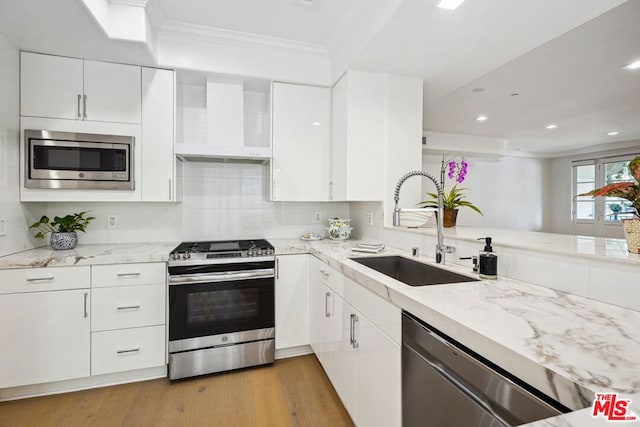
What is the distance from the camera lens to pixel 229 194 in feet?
9.09

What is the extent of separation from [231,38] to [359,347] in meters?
2.40

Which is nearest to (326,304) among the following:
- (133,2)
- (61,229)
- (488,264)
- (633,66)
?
(488,264)

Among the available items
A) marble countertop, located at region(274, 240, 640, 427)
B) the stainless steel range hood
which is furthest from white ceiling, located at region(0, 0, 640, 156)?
marble countertop, located at region(274, 240, 640, 427)

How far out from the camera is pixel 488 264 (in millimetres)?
1357

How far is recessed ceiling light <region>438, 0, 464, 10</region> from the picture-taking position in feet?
4.80

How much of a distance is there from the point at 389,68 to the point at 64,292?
270cm

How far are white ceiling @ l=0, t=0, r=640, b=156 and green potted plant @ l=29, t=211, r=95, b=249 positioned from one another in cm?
118

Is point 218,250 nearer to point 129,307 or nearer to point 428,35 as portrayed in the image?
point 129,307

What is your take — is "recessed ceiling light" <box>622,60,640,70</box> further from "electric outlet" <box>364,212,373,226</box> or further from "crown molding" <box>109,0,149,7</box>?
"crown molding" <box>109,0,149,7</box>

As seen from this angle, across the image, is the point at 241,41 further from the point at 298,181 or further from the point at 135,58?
the point at 298,181

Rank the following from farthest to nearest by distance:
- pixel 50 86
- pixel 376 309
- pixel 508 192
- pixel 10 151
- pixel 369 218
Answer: pixel 508 192 < pixel 369 218 < pixel 50 86 < pixel 10 151 < pixel 376 309

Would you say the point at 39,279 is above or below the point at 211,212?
below

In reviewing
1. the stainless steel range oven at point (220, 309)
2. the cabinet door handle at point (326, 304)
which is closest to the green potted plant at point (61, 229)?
the stainless steel range oven at point (220, 309)

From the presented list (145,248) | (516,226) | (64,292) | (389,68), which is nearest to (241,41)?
(389,68)
